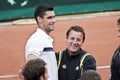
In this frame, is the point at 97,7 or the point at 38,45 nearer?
the point at 38,45

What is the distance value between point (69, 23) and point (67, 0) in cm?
153

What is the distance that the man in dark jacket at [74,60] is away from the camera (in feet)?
14.8

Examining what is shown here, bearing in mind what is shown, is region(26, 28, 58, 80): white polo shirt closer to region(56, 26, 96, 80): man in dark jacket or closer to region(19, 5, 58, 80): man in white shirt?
region(19, 5, 58, 80): man in white shirt

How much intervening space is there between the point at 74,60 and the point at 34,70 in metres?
1.35

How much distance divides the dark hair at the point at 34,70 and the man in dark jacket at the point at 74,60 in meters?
1.18

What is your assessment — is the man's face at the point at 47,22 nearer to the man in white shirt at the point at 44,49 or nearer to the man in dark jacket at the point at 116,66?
the man in white shirt at the point at 44,49

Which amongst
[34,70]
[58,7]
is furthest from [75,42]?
[58,7]

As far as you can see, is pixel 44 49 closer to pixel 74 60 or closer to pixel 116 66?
pixel 74 60

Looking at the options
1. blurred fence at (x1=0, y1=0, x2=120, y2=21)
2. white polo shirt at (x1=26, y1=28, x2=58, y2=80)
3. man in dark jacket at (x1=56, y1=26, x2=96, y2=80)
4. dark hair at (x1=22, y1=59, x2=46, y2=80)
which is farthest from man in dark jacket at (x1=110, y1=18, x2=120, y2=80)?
blurred fence at (x1=0, y1=0, x2=120, y2=21)

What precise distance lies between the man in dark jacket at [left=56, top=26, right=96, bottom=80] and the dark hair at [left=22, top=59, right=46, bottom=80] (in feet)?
3.87

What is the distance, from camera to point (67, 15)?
57.3 ft

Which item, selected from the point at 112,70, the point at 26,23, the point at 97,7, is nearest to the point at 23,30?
the point at 26,23

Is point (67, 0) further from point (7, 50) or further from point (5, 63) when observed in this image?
point (5, 63)

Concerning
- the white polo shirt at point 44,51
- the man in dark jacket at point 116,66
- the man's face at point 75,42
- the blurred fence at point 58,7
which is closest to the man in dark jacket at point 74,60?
the man's face at point 75,42
